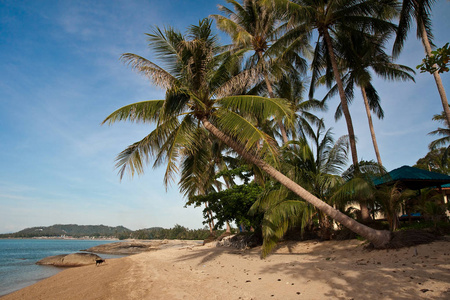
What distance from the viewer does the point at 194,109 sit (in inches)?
337

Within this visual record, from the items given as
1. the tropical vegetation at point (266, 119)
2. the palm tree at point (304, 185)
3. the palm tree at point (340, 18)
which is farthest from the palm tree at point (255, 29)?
the palm tree at point (304, 185)

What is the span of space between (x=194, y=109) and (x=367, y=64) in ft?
36.6

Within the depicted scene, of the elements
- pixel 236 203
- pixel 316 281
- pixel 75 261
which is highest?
pixel 236 203

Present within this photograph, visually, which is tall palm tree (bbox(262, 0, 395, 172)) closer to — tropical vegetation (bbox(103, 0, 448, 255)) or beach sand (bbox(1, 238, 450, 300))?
tropical vegetation (bbox(103, 0, 448, 255))

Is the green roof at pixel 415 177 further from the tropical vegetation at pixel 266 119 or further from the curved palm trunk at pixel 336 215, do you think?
the curved palm trunk at pixel 336 215

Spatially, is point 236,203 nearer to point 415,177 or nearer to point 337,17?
point 415,177

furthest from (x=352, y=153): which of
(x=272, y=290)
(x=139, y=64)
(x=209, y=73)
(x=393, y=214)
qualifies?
(x=139, y=64)

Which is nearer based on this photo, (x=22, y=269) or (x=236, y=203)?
(x=236, y=203)

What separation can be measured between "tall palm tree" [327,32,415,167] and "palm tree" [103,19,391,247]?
213 inches

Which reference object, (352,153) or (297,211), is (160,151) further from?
(352,153)

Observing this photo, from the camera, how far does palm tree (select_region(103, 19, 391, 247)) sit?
7.55 metres

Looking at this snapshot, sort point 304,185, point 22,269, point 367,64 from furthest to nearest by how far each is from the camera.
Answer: point 22,269, point 367,64, point 304,185

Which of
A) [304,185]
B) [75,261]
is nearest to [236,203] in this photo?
[304,185]

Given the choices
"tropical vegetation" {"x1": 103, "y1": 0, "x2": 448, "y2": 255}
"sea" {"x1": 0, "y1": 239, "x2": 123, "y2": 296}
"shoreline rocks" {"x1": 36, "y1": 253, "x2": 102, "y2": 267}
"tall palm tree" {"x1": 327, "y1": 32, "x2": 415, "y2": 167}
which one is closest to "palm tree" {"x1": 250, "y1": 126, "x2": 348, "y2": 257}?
"tropical vegetation" {"x1": 103, "y1": 0, "x2": 448, "y2": 255}
